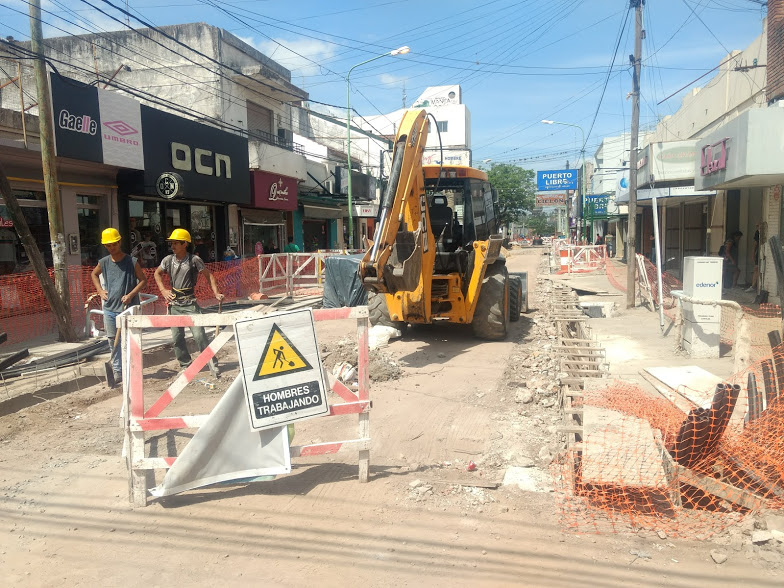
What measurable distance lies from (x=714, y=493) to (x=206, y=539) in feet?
10.7

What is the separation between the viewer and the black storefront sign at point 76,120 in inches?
445

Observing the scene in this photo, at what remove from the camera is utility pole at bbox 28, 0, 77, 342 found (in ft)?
29.3

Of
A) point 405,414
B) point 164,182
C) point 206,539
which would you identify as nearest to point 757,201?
point 405,414

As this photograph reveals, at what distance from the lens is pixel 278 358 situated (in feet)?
13.3

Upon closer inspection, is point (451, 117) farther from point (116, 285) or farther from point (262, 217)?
point (116, 285)

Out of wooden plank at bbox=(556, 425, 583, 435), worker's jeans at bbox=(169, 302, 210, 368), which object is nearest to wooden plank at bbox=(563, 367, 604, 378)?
wooden plank at bbox=(556, 425, 583, 435)

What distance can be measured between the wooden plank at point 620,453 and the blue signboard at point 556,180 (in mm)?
35433

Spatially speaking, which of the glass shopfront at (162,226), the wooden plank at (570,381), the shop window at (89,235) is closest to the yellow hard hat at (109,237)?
the wooden plank at (570,381)

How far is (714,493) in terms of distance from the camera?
3.75m

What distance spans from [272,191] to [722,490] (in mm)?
18966

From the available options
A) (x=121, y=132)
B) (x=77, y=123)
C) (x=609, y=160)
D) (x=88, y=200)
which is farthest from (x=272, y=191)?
(x=609, y=160)

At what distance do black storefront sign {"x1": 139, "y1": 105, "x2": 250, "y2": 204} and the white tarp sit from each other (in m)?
11.5

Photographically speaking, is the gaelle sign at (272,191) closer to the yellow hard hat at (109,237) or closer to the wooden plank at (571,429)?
the yellow hard hat at (109,237)

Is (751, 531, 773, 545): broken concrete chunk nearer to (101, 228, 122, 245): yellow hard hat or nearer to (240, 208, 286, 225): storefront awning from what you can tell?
(101, 228, 122, 245): yellow hard hat
